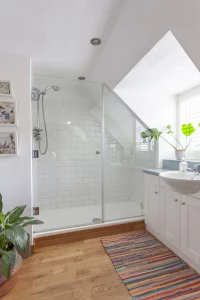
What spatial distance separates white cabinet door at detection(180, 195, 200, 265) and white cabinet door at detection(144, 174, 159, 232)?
16.3 inches

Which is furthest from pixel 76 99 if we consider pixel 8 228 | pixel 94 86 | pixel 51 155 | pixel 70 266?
pixel 70 266

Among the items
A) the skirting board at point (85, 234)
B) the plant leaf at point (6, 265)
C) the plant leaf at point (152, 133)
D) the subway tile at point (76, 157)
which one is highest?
the plant leaf at point (152, 133)

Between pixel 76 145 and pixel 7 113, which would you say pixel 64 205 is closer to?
pixel 76 145

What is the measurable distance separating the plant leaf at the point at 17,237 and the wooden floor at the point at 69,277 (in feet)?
1.39

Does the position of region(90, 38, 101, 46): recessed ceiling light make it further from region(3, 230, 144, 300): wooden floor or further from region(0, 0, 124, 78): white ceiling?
region(3, 230, 144, 300): wooden floor

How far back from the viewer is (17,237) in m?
1.27

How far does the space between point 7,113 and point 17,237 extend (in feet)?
3.86

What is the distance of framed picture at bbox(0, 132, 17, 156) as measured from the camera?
171 centimetres

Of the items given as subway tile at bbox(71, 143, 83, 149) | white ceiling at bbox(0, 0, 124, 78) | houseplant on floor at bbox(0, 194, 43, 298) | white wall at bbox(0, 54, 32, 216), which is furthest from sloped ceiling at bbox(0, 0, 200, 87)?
houseplant on floor at bbox(0, 194, 43, 298)

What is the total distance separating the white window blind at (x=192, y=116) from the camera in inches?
87.6

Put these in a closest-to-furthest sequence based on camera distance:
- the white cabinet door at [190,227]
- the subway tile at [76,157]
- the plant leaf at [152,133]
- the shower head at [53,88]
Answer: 1. the white cabinet door at [190,227]
2. the plant leaf at [152,133]
3. the shower head at [53,88]
4. the subway tile at [76,157]

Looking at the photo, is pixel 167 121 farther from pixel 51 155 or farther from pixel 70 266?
pixel 70 266

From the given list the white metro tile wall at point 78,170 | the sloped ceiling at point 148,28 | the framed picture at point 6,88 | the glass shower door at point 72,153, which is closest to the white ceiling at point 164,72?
the sloped ceiling at point 148,28

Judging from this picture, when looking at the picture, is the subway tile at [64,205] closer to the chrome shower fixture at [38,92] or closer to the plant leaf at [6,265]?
the plant leaf at [6,265]
